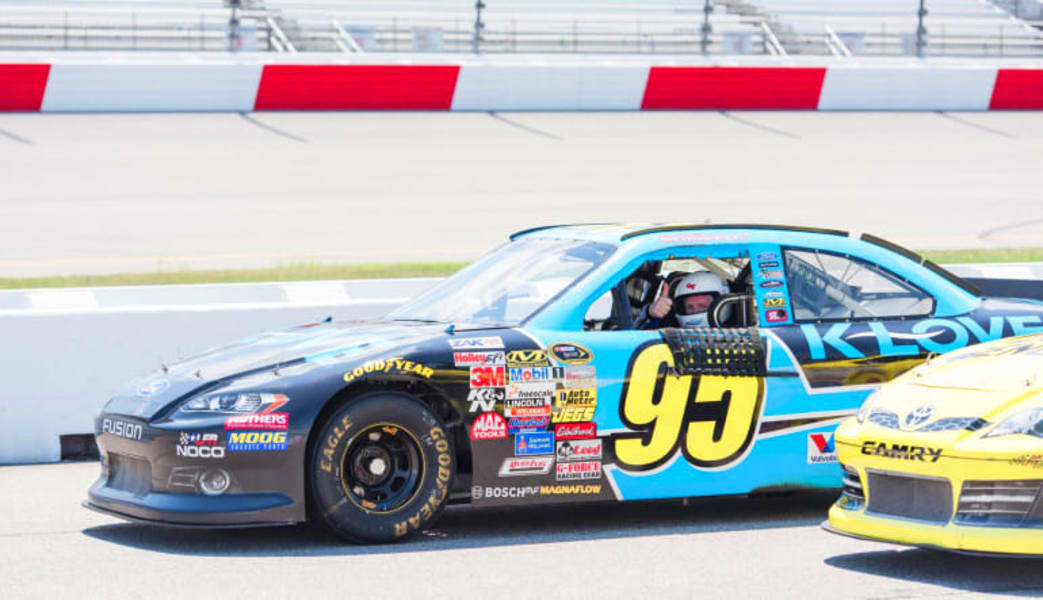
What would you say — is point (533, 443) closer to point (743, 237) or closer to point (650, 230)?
point (650, 230)

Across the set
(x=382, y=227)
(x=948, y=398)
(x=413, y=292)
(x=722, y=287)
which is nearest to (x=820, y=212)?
(x=382, y=227)

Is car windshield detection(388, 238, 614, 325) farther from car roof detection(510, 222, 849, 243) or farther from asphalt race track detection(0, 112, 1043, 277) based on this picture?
asphalt race track detection(0, 112, 1043, 277)

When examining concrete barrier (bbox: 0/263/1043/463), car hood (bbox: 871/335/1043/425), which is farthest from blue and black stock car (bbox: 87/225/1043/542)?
concrete barrier (bbox: 0/263/1043/463)

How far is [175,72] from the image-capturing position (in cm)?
1966

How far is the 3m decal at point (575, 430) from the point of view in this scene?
6660mm

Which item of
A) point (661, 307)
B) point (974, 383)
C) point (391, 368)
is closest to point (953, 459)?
point (974, 383)

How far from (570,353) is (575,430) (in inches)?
12.6

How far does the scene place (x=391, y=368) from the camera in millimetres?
6457

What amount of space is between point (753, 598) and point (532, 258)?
7.79 feet

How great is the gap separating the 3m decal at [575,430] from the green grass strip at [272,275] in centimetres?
530

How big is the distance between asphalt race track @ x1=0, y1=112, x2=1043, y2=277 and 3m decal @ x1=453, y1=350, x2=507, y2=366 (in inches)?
311

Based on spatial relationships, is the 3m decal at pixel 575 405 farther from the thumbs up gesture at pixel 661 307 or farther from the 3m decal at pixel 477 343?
the thumbs up gesture at pixel 661 307

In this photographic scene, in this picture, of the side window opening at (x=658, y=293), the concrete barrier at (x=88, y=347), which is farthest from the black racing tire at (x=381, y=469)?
the concrete barrier at (x=88, y=347)

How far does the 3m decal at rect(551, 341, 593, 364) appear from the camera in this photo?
263 inches
